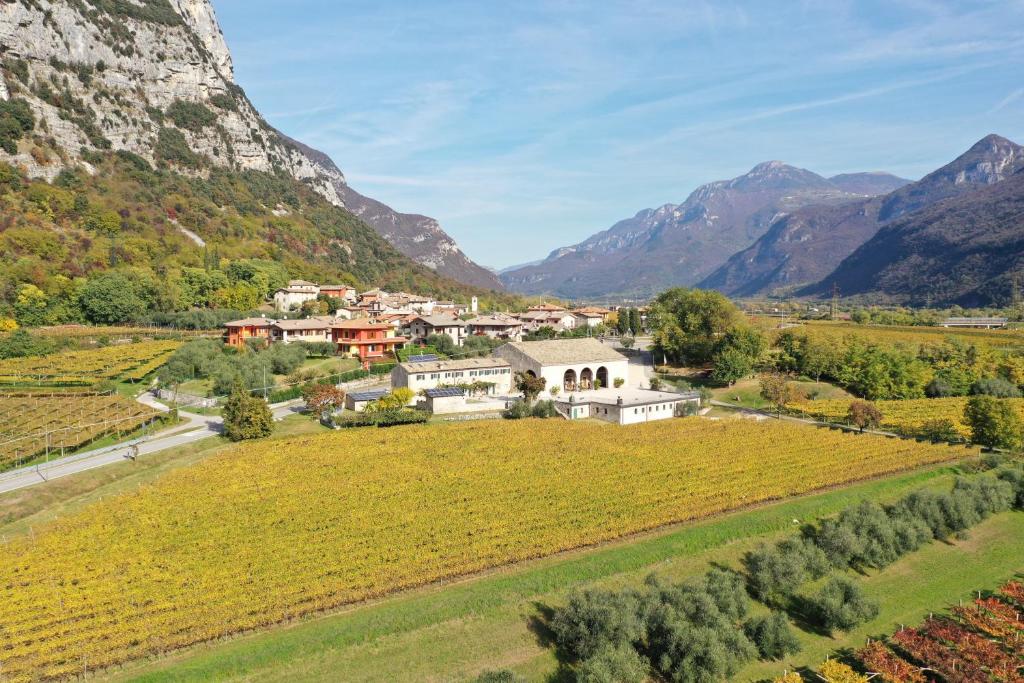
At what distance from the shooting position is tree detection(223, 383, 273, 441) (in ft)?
130

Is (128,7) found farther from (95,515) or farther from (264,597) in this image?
(264,597)

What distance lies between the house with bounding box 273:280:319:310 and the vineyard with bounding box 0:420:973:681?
2227 inches

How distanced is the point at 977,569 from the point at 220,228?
115 metres

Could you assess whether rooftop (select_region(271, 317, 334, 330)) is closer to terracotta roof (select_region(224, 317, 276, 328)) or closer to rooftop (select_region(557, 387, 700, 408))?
terracotta roof (select_region(224, 317, 276, 328))

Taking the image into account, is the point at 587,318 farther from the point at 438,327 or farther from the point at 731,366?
the point at 731,366

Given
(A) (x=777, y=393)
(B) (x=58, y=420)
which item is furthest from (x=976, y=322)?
(B) (x=58, y=420)

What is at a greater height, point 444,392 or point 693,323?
point 693,323

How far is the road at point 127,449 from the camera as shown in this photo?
104 ft

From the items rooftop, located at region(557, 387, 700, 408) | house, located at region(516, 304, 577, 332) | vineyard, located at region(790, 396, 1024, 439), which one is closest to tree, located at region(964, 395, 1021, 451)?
vineyard, located at region(790, 396, 1024, 439)

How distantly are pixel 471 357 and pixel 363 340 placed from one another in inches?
465

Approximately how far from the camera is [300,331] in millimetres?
70188

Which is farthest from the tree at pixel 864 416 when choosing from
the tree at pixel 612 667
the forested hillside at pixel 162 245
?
the forested hillside at pixel 162 245

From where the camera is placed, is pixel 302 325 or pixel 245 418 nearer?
pixel 245 418

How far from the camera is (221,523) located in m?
25.8
